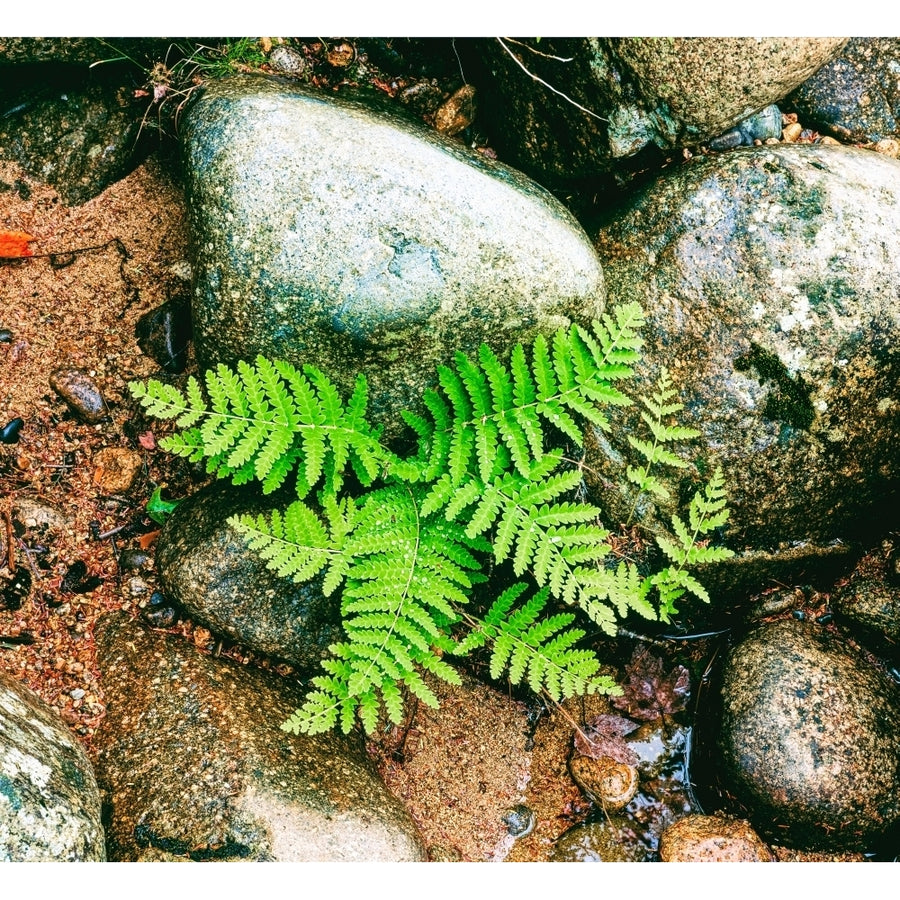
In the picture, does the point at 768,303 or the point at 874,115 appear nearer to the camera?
the point at 768,303

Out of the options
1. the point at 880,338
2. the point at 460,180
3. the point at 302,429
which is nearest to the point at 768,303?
the point at 880,338

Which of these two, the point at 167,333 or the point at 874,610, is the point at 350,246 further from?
the point at 874,610

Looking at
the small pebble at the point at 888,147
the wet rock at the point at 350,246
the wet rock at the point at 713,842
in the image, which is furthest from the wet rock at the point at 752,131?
the wet rock at the point at 713,842

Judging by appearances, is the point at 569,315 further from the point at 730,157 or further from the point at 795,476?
the point at 795,476

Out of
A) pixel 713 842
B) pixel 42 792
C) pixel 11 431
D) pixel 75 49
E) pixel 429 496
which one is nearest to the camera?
pixel 42 792

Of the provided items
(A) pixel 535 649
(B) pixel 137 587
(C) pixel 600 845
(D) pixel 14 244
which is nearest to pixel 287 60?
(D) pixel 14 244
